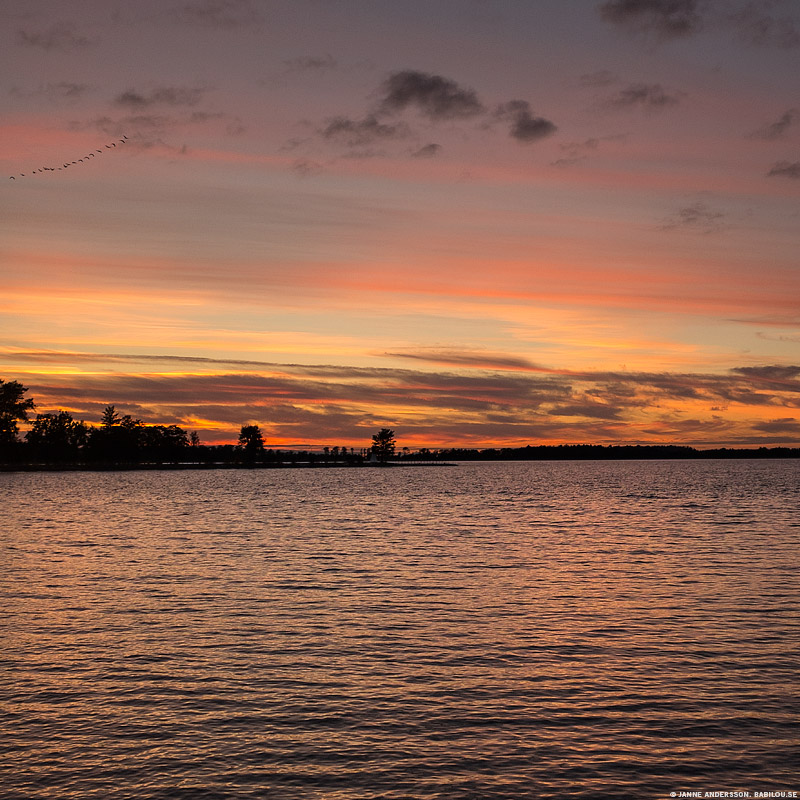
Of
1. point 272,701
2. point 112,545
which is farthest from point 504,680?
point 112,545

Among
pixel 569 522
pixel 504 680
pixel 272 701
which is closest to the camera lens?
pixel 272 701

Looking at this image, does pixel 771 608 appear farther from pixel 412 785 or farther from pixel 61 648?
pixel 61 648

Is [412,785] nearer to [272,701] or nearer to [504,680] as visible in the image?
[272,701]

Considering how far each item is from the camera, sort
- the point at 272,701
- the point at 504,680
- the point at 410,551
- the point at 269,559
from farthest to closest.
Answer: the point at 410,551 < the point at 269,559 < the point at 504,680 < the point at 272,701

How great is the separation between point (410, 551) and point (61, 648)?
33294 mm

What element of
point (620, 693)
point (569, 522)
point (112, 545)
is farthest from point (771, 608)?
point (569, 522)

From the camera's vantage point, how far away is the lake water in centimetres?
1702

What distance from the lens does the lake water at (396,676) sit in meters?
17.0

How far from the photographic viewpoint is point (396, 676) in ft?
78.9

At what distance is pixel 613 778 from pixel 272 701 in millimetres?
9193

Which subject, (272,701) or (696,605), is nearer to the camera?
(272,701)

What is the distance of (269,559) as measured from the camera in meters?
53.0

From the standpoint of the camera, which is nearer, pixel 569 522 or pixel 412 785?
pixel 412 785

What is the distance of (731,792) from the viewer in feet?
52.6
